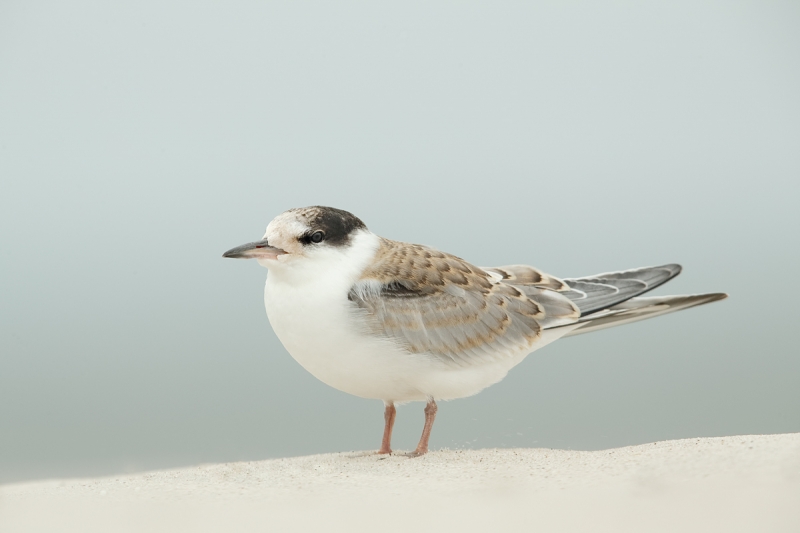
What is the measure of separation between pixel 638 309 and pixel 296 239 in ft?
8.86

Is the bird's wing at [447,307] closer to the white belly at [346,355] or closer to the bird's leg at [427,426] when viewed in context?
the white belly at [346,355]

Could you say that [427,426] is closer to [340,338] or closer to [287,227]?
[340,338]

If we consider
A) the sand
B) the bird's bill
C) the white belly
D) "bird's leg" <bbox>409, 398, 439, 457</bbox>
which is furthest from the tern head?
the sand

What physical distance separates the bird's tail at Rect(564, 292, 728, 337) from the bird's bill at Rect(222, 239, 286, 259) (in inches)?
Result: 94.5

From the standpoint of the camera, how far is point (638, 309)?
20.3ft

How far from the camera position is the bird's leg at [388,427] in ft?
19.6

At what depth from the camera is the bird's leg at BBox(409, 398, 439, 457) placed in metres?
5.68

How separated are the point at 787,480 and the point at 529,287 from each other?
2.52m

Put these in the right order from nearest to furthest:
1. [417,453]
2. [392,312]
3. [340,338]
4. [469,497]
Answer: [469,497], [340,338], [392,312], [417,453]

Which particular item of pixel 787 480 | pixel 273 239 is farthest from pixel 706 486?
pixel 273 239

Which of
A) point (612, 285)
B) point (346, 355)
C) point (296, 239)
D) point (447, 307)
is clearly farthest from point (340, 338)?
point (612, 285)

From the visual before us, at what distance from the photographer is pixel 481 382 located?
5.83m

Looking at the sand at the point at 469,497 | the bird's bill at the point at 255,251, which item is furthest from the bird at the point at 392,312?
the sand at the point at 469,497

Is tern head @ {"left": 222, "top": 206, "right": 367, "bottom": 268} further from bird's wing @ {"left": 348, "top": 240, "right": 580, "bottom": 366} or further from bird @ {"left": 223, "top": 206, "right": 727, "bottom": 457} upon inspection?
Result: bird's wing @ {"left": 348, "top": 240, "right": 580, "bottom": 366}
